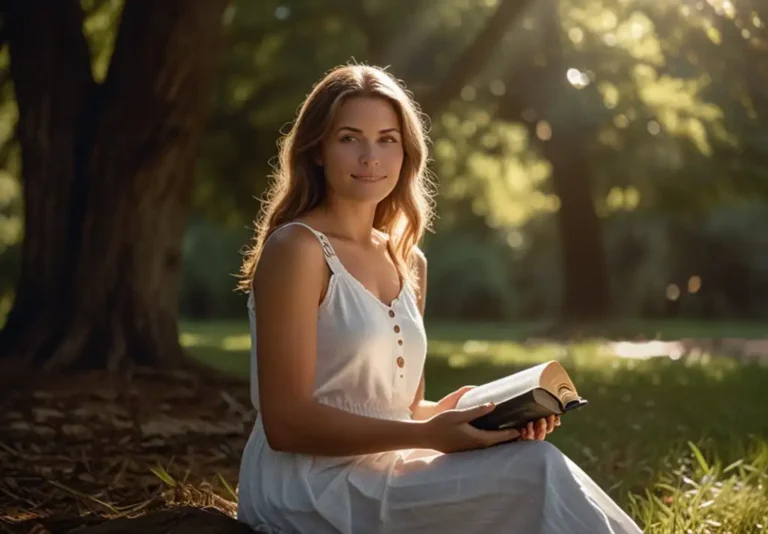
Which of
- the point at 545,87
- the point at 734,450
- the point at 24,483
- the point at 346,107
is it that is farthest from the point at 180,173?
the point at 545,87

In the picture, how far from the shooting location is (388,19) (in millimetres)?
14219

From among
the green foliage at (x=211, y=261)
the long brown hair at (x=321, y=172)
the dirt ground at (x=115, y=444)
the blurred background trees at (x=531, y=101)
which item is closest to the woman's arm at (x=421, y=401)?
the long brown hair at (x=321, y=172)

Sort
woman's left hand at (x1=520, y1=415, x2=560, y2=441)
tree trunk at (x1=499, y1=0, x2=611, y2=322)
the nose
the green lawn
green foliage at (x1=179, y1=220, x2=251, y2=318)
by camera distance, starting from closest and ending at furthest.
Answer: woman's left hand at (x1=520, y1=415, x2=560, y2=441) → the nose → the green lawn → tree trunk at (x1=499, y1=0, x2=611, y2=322) → green foliage at (x1=179, y1=220, x2=251, y2=318)

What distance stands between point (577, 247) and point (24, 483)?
1491 cm

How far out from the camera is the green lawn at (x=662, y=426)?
4.97 meters

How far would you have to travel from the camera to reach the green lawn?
4969 millimetres

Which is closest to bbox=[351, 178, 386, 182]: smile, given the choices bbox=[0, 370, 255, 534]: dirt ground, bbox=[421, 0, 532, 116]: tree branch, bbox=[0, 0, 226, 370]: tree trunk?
bbox=[0, 370, 255, 534]: dirt ground

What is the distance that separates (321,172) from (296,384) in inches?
28.6

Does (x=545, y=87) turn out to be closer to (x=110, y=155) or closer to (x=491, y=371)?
(x=491, y=371)

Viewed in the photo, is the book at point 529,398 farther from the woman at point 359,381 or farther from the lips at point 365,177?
the lips at point 365,177

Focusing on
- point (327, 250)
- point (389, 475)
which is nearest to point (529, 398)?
point (389, 475)

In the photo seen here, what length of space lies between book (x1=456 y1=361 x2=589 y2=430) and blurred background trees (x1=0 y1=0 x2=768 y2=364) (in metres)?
5.52

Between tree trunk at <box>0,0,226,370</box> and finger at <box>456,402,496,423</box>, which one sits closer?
finger at <box>456,402,496,423</box>

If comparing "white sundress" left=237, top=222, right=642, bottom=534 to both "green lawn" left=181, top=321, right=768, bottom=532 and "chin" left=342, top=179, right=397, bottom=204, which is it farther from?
"green lawn" left=181, top=321, right=768, bottom=532
